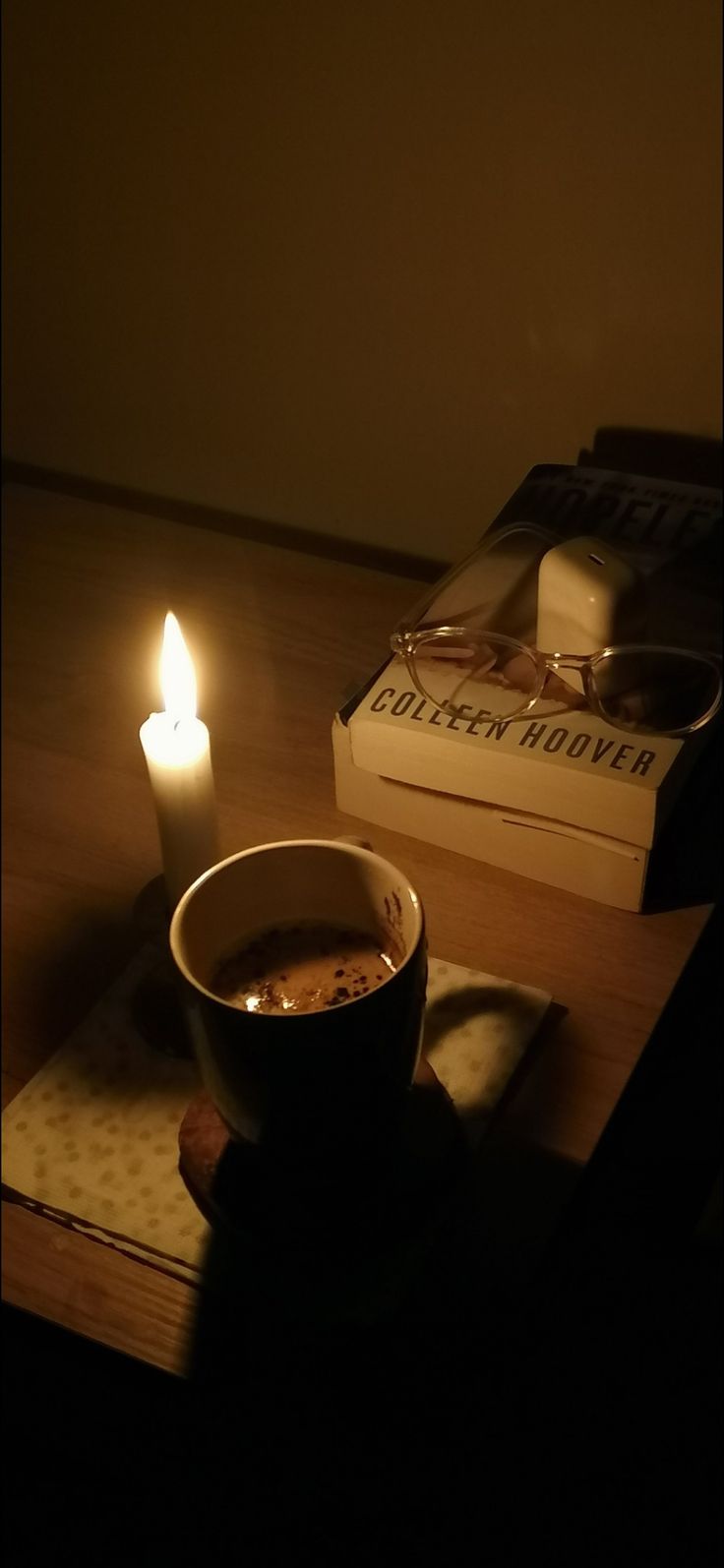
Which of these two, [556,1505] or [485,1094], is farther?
[556,1505]

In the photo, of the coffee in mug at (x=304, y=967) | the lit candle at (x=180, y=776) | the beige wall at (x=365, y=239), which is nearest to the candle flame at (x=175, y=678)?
the lit candle at (x=180, y=776)

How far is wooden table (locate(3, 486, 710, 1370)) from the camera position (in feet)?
1.81

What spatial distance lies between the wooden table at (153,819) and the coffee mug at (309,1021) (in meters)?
0.09

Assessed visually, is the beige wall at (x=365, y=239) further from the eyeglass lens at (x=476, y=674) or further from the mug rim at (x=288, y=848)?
the mug rim at (x=288, y=848)

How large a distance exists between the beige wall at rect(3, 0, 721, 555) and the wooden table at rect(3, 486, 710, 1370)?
0.08 metres

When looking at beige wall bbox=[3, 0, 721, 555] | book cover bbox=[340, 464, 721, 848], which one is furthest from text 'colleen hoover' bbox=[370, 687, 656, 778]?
beige wall bbox=[3, 0, 721, 555]

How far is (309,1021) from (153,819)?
1.02ft

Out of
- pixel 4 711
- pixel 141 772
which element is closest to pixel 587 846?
pixel 141 772

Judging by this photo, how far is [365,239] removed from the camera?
0.80m

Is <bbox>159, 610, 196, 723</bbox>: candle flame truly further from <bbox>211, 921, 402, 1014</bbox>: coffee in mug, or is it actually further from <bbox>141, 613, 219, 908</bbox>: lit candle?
<bbox>211, 921, 402, 1014</bbox>: coffee in mug

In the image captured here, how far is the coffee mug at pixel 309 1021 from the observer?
1.43ft

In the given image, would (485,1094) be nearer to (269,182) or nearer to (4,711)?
(4,711)

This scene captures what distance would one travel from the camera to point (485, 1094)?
1.80 ft

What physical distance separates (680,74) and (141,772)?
17.9 inches
